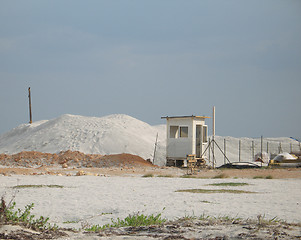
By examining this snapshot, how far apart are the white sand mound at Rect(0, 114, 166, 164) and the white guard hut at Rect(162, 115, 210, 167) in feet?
20.6

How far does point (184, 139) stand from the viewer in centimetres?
2831

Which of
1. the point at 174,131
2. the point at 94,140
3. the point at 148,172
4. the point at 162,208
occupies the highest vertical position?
the point at 174,131

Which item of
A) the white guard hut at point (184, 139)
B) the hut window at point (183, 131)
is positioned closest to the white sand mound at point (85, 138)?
the hut window at point (183, 131)

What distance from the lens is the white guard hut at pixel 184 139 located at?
28.1 meters

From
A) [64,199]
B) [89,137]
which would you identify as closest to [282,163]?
[89,137]

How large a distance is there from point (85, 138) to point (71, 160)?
9063 millimetres

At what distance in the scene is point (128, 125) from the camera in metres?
45.2

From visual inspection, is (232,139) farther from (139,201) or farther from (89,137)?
(139,201)

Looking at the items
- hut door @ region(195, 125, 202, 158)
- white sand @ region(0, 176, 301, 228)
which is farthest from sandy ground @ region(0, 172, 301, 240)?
hut door @ region(195, 125, 202, 158)

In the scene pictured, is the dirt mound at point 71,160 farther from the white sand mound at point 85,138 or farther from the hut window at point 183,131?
the white sand mound at point 85,138

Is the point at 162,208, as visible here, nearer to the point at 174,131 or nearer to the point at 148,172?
the point at 148,172

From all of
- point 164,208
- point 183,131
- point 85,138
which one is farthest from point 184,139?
point 164,208

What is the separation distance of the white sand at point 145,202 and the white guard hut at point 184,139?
41.4ft

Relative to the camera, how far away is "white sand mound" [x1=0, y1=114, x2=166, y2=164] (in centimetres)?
3597
